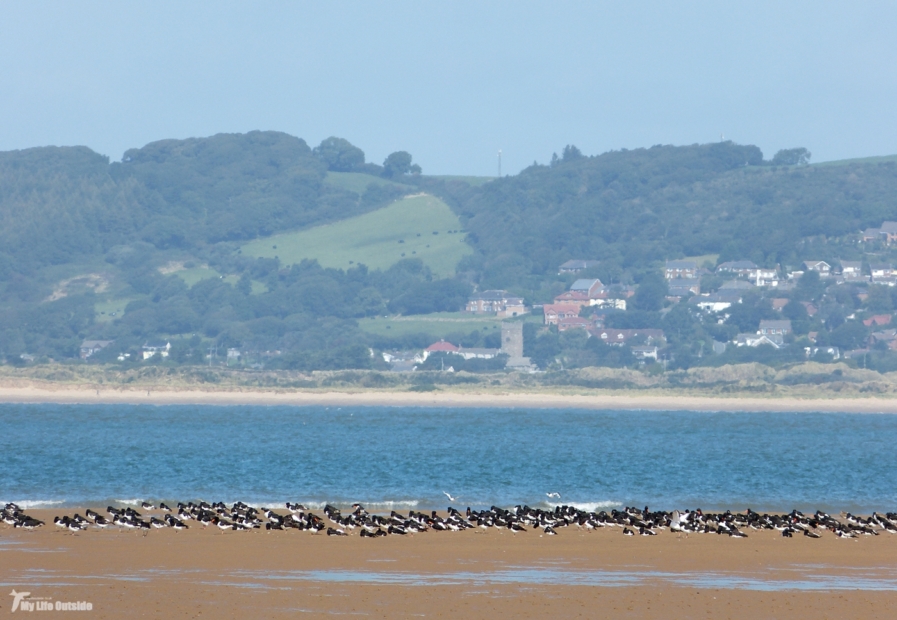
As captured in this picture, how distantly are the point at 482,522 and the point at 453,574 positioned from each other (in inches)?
250

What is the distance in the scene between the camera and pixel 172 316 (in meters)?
172

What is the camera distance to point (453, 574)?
17.6 m

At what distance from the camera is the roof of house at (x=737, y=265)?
185250mm

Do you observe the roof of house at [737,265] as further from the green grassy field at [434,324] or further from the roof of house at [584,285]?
the green grassy field at [434,324]

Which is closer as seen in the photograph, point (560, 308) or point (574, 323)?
point (574, 323)

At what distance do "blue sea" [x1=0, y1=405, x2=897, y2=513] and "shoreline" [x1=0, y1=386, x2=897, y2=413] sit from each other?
21.8 metres

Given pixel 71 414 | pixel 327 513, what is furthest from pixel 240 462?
pixel 71 414

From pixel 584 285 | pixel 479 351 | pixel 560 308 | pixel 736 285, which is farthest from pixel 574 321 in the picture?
pixel 479 351

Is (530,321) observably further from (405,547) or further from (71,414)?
(405,547)

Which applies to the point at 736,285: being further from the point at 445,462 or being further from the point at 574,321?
the point at 445,462

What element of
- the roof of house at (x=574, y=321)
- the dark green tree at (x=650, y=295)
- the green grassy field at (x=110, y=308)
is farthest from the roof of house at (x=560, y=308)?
the green grassy field at (x=110, y=308)

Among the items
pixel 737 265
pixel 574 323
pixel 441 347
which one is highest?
pixel 737 265

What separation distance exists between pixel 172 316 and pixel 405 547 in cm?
15595

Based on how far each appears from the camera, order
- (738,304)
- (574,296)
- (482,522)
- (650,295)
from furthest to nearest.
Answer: (574,296), (650,295), (738,304), (482,522)
